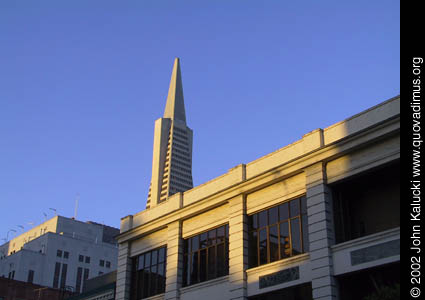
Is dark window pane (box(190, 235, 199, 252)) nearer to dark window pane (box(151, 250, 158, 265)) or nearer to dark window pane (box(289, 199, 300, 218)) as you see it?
dark window pane (box(151, 250, 158, 265))

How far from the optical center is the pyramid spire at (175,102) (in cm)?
18125

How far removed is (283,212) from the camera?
103ft

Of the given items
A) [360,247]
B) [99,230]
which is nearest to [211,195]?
[360,247]

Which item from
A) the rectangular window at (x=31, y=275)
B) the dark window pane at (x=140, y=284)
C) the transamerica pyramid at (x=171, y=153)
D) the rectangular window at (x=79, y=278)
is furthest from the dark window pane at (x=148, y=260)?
the transamerica pyramid at (x=171, y=153)

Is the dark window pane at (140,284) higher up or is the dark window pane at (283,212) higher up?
the dark window pane at (283,212)

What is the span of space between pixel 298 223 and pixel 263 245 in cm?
289

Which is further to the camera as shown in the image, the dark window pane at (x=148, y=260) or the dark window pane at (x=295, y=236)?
the dark window pane at (x=148, y=260)

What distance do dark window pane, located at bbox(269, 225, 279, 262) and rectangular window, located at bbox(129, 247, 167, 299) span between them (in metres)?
9.54

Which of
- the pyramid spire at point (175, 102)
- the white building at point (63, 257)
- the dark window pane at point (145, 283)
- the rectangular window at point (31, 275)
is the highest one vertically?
the pyramid spire at point (175, 102)

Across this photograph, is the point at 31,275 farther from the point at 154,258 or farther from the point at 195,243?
the point at 195,243

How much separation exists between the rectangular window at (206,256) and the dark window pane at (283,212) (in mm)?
4265

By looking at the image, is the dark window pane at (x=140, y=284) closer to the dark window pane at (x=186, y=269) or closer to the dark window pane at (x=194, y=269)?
the dark window pane at (x=186, y=269)

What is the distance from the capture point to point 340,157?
2902 cm

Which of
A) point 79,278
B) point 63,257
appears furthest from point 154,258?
point 79,278
